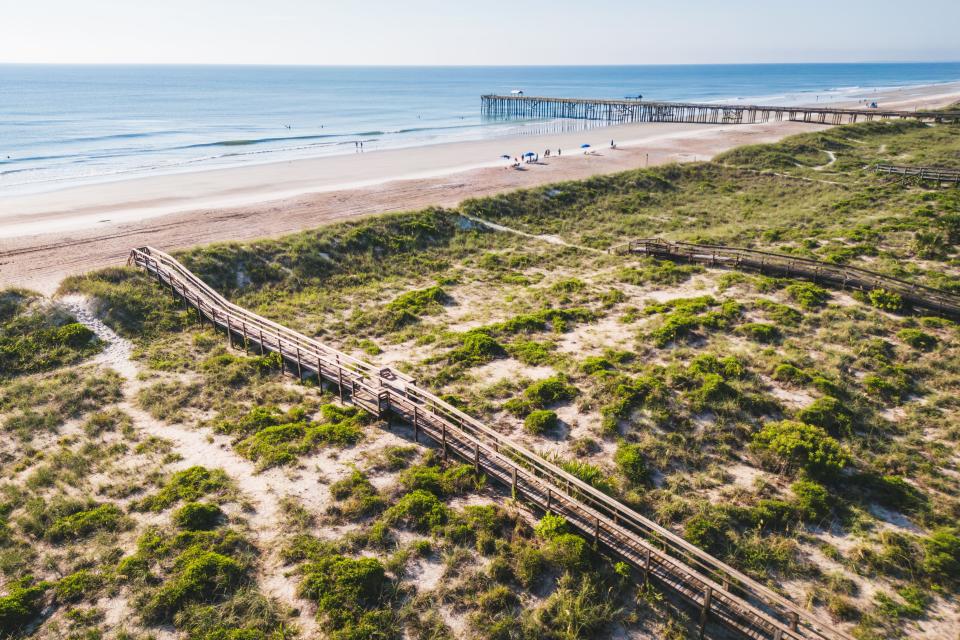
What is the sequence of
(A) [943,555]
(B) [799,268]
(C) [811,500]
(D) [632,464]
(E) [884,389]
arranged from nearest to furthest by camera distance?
(A) [943,555]
(C) [811,500]
(D) [632,464]
(E) [884,389]
(B) [799,268]

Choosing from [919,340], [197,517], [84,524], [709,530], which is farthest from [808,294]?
[84,524]

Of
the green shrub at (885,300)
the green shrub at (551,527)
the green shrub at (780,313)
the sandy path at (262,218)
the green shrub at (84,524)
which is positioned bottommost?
the green shrub at (84,524)

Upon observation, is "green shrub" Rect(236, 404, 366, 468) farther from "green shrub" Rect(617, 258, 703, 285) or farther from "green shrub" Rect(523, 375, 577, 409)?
"green shrub" Rect(617, 258, 703, 285)

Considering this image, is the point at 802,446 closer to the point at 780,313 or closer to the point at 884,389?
the point at 884,389

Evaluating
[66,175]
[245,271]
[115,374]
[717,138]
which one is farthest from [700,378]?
[717,138]

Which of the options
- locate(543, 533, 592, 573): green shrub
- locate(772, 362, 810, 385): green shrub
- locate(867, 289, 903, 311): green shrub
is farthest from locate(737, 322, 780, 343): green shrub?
locate(543, 533, 592, 573): green shrub

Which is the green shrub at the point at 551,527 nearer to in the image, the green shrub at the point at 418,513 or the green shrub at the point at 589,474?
the green shrub at the point at 589,474

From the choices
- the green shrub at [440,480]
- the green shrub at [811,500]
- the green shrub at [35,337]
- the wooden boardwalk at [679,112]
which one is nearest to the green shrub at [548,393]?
the green shrub at [440,480]
